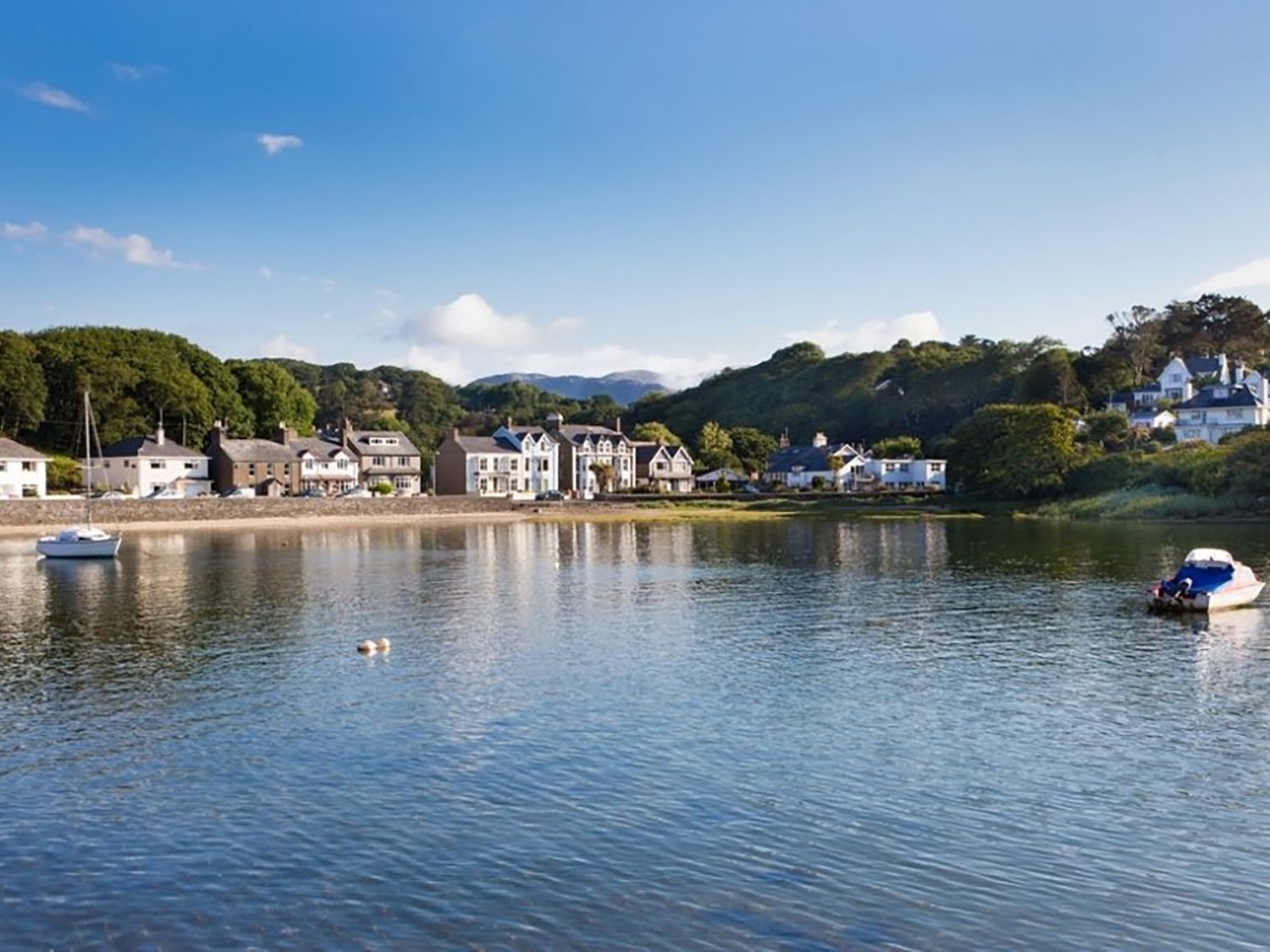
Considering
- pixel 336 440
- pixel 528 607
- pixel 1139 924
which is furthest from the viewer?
pixel 336 440

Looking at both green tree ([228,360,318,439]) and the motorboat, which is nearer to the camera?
the motorboat

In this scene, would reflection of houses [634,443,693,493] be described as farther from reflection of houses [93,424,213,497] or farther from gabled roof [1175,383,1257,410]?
gabled roof [1175,383,1257,410]

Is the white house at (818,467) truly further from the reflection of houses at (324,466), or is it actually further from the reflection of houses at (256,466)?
the reflection of houses at (256,466)

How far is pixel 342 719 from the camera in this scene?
866 inches

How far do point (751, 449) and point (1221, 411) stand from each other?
58923 mm

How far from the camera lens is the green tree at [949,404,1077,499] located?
101625mm

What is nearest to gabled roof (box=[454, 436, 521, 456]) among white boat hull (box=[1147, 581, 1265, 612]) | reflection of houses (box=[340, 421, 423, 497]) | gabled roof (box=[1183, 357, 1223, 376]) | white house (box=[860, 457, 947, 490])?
reflection of houses (box=[340, 421, 423, 497])

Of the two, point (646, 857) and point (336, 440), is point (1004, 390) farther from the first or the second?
point (646, 857)

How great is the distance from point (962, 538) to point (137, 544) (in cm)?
Answer: 5359

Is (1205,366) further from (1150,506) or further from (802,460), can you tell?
(1150,506)

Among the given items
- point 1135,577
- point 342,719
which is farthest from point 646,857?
point 1135,577

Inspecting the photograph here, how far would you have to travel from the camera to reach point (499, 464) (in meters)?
125

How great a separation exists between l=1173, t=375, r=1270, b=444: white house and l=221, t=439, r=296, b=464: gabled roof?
9215cm

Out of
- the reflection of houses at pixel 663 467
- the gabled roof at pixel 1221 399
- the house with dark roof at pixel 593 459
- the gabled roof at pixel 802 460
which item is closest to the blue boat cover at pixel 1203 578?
the gabled roof at pixel 1221 399
